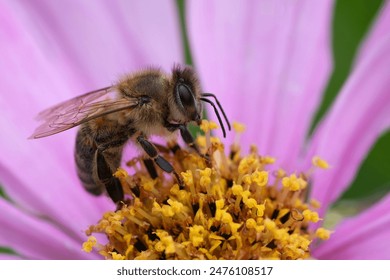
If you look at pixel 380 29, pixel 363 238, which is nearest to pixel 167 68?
pixel 380 29

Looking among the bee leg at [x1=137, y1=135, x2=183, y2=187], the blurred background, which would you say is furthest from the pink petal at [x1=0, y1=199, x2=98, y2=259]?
the blurred background

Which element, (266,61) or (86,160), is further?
(266,61)

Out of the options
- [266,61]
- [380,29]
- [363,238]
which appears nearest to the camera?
[363,238]

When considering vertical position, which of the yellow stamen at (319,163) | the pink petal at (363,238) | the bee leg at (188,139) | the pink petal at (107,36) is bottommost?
the pink petal at (363,238)

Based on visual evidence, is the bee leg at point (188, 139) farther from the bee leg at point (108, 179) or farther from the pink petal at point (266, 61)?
the pink petal at point (266, 61)

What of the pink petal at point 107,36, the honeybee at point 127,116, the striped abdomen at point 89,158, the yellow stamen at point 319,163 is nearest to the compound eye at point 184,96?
the honeybee at point 127,116

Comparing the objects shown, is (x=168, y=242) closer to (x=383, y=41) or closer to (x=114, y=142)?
(x=114, y=142)

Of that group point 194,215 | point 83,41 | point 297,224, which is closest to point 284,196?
point 297,224

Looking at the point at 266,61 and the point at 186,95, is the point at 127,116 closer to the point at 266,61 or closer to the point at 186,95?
the point at 186,95
